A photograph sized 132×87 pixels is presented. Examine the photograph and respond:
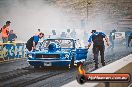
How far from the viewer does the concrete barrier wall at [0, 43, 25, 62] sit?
1784 centimetres

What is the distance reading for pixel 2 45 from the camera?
17.8m

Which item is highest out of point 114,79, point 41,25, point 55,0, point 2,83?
point 55,0

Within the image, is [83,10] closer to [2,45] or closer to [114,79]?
[2,45]

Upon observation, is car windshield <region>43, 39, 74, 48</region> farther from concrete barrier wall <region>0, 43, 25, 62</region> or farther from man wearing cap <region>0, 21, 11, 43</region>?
man wearing cap <region>0, 21, 11, 43</region>

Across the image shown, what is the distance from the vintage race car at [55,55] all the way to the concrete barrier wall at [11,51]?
4.29m

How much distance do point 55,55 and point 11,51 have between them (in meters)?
6.30

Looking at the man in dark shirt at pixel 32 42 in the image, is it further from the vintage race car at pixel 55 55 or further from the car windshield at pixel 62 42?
the vintage race car at pixel 55 55

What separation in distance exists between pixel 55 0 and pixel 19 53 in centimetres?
2530

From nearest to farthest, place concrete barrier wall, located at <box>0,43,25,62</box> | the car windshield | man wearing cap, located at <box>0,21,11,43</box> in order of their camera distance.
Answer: the car windshield → concrete barrier wall, located at <box>0,43,25,62</box> → man wearing cap, located at <box>0,21,11,43</box>

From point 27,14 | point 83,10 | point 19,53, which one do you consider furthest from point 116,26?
point 19,53

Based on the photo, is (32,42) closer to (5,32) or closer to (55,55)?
(5,32)

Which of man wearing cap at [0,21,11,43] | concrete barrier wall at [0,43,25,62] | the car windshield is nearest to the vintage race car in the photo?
the car windshield

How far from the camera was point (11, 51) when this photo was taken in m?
18.8

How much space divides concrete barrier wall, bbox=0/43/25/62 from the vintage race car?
169 inches
